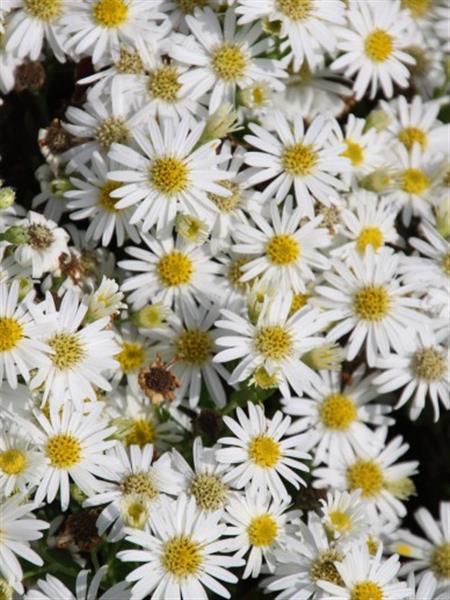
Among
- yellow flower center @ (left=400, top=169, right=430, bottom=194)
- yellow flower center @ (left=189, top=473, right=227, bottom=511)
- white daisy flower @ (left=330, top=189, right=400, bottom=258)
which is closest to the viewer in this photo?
yellow flower center @ (left=189, top=473, right=227, bottom=511)

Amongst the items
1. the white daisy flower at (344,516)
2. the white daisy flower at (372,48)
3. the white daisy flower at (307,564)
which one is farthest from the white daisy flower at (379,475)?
the white daisy flower at (372,48)

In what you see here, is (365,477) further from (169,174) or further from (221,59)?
(221,59)

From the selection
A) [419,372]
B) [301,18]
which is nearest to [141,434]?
[419,372]

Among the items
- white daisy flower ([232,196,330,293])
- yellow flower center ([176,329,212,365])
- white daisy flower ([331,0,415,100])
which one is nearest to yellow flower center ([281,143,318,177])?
white daisy flower ([232,196,330,293])

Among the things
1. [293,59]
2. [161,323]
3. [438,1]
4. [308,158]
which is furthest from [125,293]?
[438,1]

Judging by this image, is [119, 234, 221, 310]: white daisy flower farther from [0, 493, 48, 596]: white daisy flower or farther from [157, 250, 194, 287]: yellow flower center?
[0, 493, 48, 596]: white daisy flower

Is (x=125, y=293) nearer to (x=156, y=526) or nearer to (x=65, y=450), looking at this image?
(x=65, y=450)
